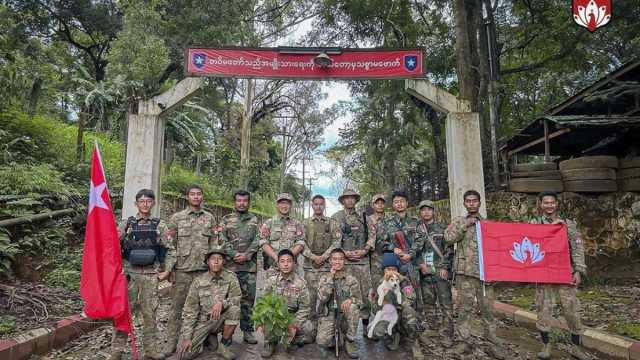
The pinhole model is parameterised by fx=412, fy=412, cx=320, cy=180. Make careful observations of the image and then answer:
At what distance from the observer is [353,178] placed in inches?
1578

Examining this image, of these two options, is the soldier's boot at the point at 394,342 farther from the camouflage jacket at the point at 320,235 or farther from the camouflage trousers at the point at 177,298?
the camouflage trousers at the point at 177,298

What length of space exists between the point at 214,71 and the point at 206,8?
7894 millimetres

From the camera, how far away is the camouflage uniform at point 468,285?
490 cm

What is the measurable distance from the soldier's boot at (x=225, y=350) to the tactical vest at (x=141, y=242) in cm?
121

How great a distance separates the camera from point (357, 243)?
5871 mm

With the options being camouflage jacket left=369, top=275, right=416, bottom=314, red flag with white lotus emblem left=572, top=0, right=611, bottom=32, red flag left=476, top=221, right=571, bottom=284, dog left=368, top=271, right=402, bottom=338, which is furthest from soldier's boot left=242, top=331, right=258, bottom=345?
red flag with white lotus emblem left=572, top=0, right=611, bottom=32

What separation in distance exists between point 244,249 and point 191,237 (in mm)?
707

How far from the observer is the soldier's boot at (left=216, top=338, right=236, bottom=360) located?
4496mm

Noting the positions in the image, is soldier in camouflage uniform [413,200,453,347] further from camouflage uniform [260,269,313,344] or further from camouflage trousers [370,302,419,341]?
camouflage uniform [260,269,313,344]

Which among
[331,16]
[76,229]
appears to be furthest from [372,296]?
[331,16]

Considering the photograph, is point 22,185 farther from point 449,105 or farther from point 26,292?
point 449,105

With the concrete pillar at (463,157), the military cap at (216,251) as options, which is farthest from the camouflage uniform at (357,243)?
the concrete pillar at (463,157)

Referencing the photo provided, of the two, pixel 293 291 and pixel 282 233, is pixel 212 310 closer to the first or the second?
pixel 293 291

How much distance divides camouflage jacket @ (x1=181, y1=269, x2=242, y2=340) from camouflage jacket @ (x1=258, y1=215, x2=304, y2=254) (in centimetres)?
80
